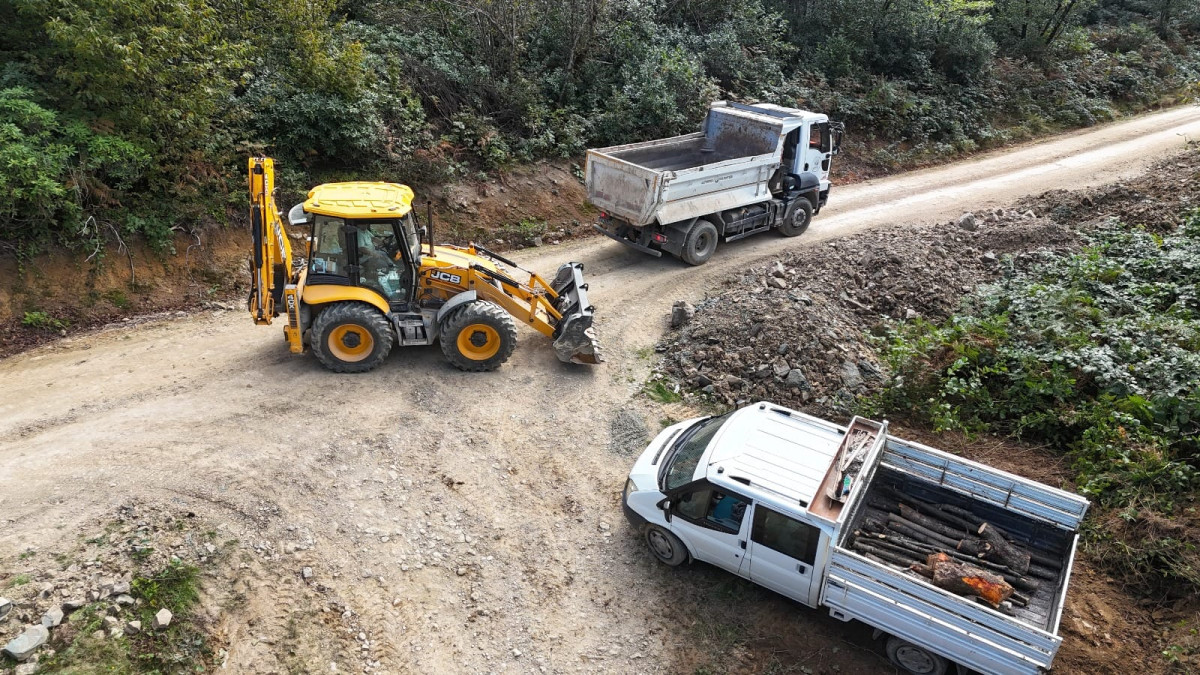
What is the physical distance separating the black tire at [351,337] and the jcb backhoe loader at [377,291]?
13 mm

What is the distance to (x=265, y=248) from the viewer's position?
913cm

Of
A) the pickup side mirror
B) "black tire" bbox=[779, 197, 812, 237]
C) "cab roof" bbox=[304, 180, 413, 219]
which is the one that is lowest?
the pickup side mirror

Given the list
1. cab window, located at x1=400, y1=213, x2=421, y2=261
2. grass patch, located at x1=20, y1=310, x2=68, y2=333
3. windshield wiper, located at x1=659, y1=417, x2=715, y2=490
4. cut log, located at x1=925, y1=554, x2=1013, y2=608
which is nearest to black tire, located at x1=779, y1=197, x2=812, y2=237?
windshield wiper, located at x1=659, y1=417, x2=715, y2=490

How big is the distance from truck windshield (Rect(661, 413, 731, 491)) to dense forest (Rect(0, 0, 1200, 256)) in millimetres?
9223

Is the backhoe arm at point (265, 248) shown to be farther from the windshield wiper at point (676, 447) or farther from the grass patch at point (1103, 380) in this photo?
the grass patch at point (1103, 380)

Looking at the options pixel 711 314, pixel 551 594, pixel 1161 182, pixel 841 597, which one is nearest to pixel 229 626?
pixel 551 594

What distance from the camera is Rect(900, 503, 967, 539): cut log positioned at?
712 centimetres

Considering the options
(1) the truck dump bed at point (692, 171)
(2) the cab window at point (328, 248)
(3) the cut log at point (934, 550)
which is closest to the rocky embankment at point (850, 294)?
(1) the truck dump bed at point (692, 171)

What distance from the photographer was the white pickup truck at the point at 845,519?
6.03 metres

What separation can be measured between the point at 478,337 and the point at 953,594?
6.38m

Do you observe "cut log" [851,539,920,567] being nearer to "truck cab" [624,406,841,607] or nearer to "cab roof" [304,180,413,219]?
"truck cab" [624,406,841,607]

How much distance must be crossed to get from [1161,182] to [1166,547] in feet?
38.1

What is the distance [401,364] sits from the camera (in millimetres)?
10289

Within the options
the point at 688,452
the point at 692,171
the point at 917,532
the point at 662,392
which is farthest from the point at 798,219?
the point at 917,532
